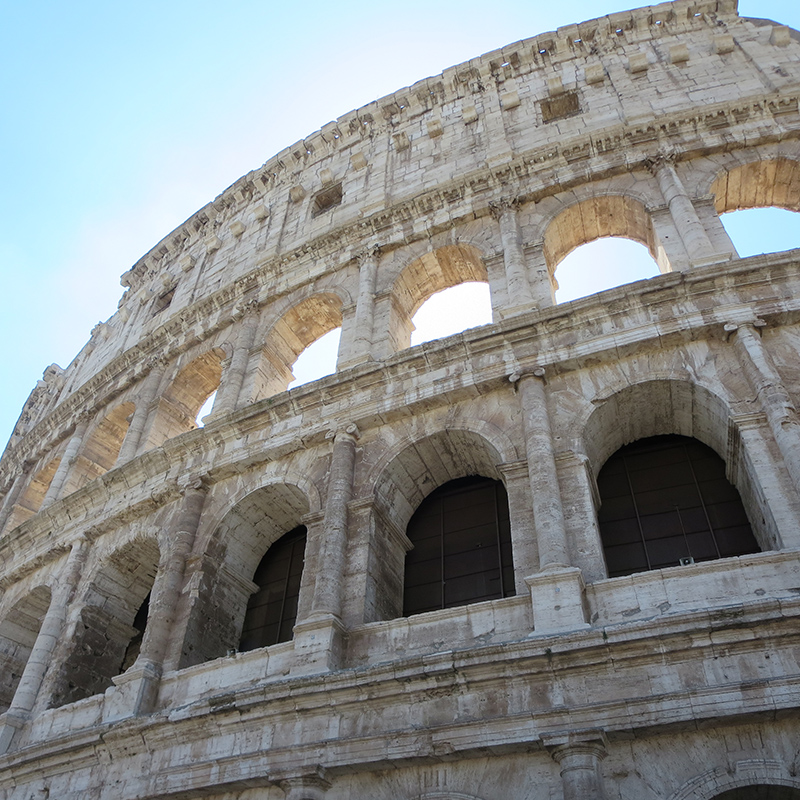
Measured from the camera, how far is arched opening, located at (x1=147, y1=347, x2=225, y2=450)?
1544 cm

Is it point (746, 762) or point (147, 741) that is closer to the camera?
point (746, 762)

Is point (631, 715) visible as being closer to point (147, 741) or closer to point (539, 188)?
point (147, 741)

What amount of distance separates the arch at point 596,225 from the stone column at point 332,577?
519 cm

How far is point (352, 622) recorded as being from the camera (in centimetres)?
874

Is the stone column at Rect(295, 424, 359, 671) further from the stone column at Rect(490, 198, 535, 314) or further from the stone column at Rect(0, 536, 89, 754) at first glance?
the stone column at Rect(0, 536, 89, 754)

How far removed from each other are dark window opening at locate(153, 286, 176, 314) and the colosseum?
2.01m

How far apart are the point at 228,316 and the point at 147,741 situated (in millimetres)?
8988

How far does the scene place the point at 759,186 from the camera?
12742 mm

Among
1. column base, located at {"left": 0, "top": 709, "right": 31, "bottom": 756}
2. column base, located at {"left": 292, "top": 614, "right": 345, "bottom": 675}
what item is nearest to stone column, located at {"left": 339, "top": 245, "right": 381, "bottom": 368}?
column base, located at {"left": 292, "top": 614, "right": 345, "bottom": 675}

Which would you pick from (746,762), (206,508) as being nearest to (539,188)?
(206,508)

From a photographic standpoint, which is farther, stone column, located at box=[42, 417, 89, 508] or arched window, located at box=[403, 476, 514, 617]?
stone column, located at box=[42, 417, 89, 508]

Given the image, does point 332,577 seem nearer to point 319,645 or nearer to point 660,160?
point 319,645

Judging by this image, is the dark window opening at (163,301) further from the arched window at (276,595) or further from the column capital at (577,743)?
the column capital at (577,743)

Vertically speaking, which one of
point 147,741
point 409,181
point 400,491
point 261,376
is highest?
point 409,181
